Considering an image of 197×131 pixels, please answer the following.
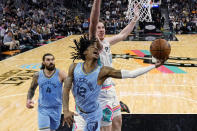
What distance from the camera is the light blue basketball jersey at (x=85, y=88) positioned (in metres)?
2.77

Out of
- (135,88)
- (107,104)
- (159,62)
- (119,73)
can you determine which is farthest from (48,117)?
(135,88)

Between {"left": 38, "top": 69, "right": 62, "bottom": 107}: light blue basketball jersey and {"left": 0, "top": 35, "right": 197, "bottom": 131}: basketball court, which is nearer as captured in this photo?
{"left": 38, "top": 69, "right": 62, "bottom": 107}: light blue basketball jersey

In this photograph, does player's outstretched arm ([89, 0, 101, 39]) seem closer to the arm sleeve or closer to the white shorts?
the arm sleeve

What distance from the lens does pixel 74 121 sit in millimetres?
2854

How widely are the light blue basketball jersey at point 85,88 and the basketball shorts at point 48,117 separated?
84cm

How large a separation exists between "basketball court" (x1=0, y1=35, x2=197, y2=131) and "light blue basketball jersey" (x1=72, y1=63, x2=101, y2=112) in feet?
7.60

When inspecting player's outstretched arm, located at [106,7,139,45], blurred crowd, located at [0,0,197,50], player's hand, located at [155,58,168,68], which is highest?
blurred crowd, located at [0,0,197,50]

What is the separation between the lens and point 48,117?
3.57 metres

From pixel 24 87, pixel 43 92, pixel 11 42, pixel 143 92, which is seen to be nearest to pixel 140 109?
pixel 143 92

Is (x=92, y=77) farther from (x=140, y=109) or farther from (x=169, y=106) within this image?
(x=169, y=106)

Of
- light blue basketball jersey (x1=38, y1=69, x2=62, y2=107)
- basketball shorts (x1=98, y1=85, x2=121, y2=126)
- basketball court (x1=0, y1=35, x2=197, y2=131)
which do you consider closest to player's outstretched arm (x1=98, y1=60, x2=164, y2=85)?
basketball shorts (x1=98, y1=85, x2=121, y2=126)

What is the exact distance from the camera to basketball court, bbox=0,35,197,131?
18.0 ft

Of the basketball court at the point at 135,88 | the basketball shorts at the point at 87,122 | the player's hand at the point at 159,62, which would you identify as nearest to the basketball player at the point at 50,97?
the basketball shorts at the point at 87,122

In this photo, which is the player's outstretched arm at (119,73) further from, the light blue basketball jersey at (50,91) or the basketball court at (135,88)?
the basketball court at (135,88)
